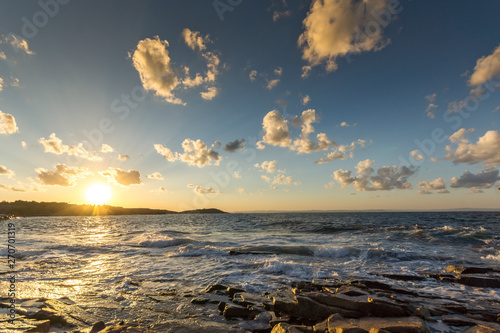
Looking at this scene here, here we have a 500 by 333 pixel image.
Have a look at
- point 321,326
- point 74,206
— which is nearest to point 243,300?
point 321,326

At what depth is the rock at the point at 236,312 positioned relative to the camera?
689 centimetres

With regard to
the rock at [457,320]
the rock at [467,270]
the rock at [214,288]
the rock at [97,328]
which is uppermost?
the rock at [97,328]

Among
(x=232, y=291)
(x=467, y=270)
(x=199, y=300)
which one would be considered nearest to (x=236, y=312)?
(x=199, y=300)

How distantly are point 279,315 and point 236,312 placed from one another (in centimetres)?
138

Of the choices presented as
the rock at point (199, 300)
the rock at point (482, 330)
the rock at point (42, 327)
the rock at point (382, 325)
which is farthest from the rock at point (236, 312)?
the rock at point (482, 330)

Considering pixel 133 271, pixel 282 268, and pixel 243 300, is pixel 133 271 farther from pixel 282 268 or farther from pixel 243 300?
pixel 282 268

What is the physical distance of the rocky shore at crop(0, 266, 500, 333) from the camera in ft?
18.5

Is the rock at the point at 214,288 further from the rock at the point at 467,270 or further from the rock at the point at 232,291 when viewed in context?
the rock at the point at 467,270

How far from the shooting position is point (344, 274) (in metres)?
12.0

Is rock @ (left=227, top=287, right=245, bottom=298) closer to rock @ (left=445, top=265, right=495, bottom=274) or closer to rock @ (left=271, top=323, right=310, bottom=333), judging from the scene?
rock @ (left=271, top=323, right=310, bottom=333)

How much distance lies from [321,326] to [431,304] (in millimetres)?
5189

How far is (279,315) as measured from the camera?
6895 millimetres

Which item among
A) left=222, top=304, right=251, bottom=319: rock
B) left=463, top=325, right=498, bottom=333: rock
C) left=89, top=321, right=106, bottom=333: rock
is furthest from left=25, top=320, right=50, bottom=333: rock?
left=463, top=325, right=498, bottom=333: rock

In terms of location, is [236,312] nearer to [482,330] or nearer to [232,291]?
[232,291]
